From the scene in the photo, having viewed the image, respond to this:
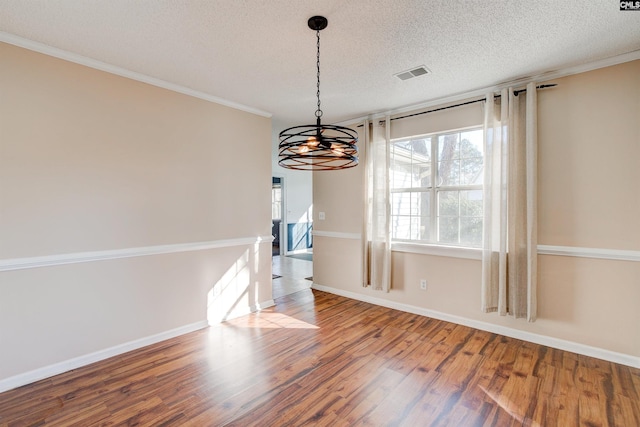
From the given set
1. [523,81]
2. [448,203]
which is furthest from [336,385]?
[523,81]

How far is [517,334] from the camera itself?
3082 millimetres

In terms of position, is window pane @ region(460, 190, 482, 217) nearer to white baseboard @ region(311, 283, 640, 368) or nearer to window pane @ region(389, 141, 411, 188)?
window pane @ region(389, 141, 411, 188)

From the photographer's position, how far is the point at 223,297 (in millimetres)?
3557

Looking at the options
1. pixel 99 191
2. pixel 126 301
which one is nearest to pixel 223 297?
pixel 126 301

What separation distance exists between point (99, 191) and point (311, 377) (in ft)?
7.90

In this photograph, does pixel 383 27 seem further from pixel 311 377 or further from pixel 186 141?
pixel 311 377

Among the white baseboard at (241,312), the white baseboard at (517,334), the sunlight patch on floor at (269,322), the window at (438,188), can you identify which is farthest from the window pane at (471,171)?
the white baseboard at (241,312)

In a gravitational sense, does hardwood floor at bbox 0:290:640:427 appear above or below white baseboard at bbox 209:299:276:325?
below

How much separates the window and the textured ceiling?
0.74m

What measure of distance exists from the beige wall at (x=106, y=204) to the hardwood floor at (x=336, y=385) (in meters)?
0.37

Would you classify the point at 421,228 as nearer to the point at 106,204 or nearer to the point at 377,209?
the point at 377,209

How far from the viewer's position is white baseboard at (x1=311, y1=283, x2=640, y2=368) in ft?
8.52

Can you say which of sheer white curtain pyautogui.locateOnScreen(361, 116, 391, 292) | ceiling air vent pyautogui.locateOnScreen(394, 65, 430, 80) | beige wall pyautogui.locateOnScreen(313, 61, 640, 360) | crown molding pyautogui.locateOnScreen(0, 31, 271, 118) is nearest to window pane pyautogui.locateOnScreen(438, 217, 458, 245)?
sheer white curtain pyautogui.locateOnScreen(361, 116, 391, 292)

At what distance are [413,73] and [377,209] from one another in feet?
5.61
